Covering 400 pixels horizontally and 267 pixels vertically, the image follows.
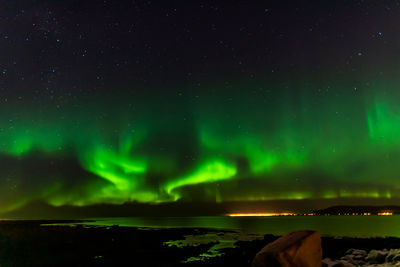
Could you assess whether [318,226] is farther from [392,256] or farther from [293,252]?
[293,252]

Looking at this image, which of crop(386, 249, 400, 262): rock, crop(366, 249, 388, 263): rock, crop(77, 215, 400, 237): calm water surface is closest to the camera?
crop(386, 249, 400, 262): rock

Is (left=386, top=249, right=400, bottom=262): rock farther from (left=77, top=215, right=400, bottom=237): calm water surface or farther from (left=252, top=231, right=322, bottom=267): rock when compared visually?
(left=77, top=215, right=400, bottom=237): calm water surface

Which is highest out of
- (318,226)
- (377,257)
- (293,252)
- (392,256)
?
(293,252)

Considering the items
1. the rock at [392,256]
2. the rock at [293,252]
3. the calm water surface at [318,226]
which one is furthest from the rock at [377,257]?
the calm water surface at [318,226]

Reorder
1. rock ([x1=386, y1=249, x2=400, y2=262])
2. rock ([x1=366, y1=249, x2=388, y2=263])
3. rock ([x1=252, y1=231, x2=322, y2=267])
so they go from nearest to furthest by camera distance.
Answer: rock ([x1=252, y1=231, x2=322, y2=267])
rock ([x1=386, y1=249, x2=400, y2=262])
rock ([x1=366, y1=249, x2=388, y2=263])

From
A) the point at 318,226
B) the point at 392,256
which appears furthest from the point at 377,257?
the point at 318,226

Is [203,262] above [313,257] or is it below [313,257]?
below

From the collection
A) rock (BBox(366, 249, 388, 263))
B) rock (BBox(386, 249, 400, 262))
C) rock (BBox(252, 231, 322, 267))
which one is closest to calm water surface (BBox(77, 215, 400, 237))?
rock (BBox(366, 249, 388, 263))

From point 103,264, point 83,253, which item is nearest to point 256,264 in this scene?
point 103,264

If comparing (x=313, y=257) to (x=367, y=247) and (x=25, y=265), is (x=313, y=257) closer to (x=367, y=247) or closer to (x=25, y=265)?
(x=25, y=265)

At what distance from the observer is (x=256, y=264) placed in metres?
11.9

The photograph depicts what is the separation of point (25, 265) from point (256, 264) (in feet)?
48.6

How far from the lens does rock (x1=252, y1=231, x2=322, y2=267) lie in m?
11.6

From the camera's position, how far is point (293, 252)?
1179cm
